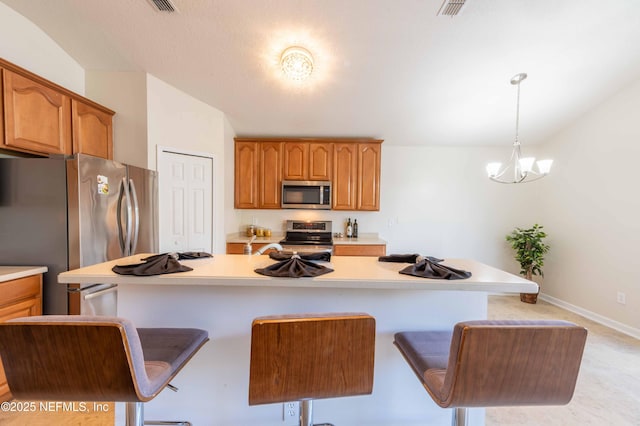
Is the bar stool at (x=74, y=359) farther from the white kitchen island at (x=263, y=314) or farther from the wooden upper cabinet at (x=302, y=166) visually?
the wooden upper cabinet at (x=302, y=166)

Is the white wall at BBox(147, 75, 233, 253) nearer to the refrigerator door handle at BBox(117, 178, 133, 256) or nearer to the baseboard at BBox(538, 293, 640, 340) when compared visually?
the refrigerator door handle at BBox(117, 178, 133, 256)

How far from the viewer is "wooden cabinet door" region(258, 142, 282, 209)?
375 cm

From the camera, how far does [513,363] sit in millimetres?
859

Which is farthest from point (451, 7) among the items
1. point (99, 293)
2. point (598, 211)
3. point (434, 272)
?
point (99, 293)

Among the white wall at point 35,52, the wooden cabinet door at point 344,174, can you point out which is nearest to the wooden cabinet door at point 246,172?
the wooden cabinet door at point 344,174

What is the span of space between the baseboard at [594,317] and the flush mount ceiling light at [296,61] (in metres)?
4.42

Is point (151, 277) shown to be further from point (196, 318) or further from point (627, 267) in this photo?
point (627, 267)

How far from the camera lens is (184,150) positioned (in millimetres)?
2904

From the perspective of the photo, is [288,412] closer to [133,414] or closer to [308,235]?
[133,414]

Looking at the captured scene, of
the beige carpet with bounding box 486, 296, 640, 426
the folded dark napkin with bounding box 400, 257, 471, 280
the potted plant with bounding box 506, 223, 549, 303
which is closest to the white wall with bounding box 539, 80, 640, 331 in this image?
the potted plant with bounding box 506, 223, 549, 303

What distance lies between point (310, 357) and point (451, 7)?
2.52m

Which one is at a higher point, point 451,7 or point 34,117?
point 451,7

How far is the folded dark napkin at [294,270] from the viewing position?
1.21m

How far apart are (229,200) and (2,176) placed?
2098 millimetres
